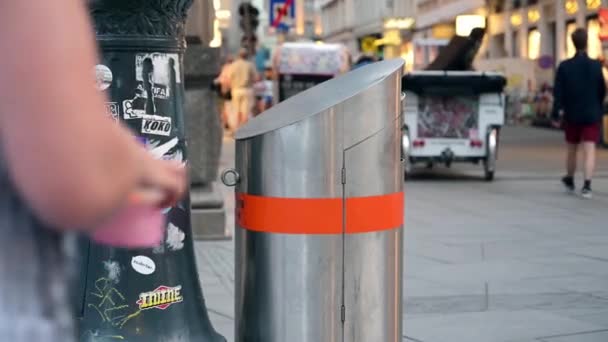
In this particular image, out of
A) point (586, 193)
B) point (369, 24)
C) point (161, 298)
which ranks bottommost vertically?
point (586, 193)

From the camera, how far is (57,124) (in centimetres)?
132

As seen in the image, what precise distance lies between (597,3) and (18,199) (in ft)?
111

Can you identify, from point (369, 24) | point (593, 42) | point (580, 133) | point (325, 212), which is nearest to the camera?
point (325, 212)

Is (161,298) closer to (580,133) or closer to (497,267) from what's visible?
(497,267)

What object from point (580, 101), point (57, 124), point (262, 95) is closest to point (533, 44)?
point (262, 95)

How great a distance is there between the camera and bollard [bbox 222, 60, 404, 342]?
405 cm

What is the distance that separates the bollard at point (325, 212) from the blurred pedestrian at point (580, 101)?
8.57m

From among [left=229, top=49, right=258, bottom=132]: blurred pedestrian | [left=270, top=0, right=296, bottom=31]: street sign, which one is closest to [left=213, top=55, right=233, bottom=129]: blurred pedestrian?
[left=229, top=49, right=258, bottom=132]: blurred pedestrian

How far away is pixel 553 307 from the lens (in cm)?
657

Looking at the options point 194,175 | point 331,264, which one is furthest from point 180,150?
point 194,175

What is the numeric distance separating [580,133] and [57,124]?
11.8m

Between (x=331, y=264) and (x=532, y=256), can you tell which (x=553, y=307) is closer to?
(x=532, y=256)

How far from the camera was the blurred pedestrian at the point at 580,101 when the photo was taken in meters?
12.5

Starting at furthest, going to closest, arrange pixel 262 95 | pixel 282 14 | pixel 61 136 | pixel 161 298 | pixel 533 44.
A: pixel 533 44 < pixel 262 95 < pixel 282 14 < pixel 161 298 < pixel 61 136
